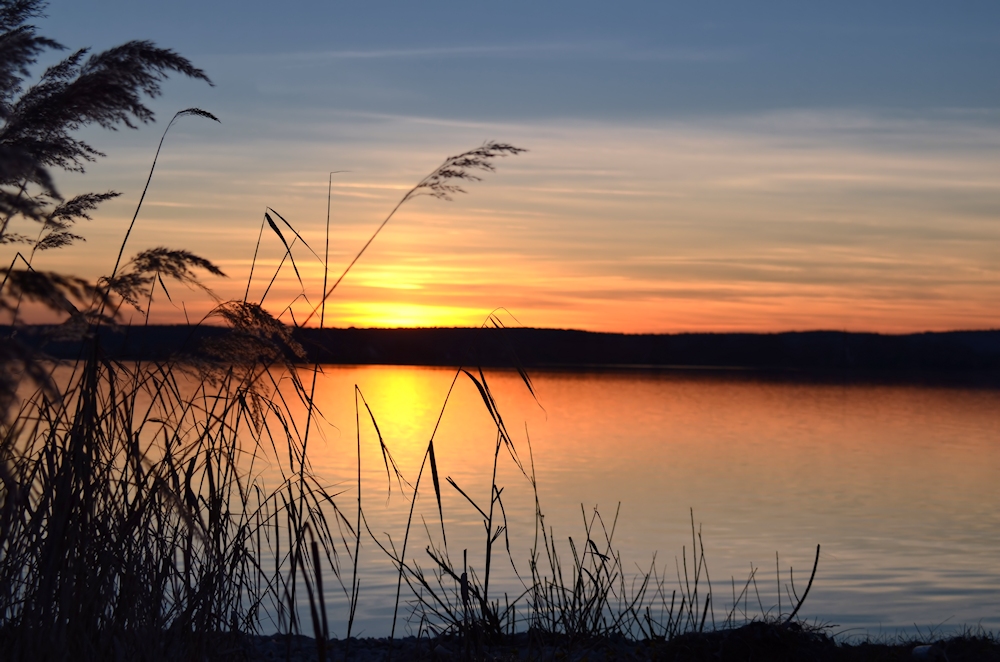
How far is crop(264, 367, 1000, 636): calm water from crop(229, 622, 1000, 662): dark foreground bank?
149cm

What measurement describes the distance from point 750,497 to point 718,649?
1070cm

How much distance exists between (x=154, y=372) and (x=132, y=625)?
2.97 ft

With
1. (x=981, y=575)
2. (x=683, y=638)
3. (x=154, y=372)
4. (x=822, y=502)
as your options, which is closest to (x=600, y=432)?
(x=822, y=502)

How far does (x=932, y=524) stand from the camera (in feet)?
41.6

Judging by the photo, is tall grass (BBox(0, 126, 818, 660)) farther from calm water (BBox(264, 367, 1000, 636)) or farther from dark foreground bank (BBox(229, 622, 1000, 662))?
calm water (BBox(264, 367, 1000, 636))

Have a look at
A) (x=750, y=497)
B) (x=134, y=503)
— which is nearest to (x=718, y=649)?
(x=134, y=503)

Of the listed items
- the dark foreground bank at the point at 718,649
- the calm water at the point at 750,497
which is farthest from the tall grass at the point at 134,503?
the calm water at the point at 750,497

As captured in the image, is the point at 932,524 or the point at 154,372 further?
the point at 932,524

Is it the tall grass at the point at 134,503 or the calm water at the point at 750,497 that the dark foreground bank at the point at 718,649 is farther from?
the calm water at the point at 750,497

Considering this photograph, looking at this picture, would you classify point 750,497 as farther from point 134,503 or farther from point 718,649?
point 134,503

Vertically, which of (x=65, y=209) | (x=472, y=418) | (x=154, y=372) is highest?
(x=65, y=209)

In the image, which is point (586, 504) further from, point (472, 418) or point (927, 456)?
point (472, 418)

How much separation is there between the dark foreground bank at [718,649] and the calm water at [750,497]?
4.87 feet

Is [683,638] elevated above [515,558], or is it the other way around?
[683,638]
